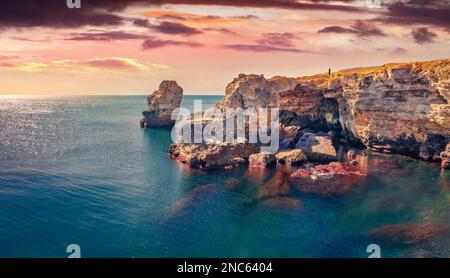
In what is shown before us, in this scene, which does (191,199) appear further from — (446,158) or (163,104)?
(163,104)

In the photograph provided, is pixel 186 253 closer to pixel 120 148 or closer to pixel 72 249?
pixel 72 249

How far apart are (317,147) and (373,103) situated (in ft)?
47.7

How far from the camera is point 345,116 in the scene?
84.3 meters

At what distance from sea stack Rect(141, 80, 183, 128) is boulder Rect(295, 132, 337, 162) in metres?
52.2

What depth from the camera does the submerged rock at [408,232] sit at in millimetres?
38312

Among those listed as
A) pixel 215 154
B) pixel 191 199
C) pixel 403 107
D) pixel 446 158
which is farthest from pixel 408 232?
pixel 403 107

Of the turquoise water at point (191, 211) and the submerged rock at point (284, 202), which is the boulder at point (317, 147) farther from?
the submerged rock at point (284, 202)

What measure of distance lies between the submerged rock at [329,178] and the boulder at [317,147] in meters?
4.19

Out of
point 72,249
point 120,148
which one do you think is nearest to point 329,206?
point 72,249

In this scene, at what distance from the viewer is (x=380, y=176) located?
60.3 metres

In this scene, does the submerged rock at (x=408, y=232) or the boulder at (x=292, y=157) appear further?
the boulder at (x=292, y=157)

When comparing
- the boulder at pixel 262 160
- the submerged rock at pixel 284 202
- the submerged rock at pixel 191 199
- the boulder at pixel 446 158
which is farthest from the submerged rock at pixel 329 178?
the boulder at pixel 446 158
